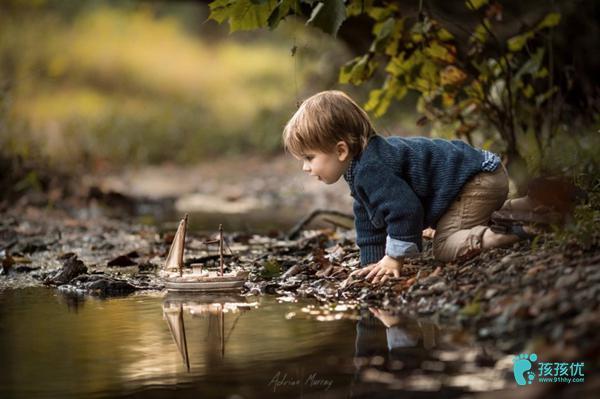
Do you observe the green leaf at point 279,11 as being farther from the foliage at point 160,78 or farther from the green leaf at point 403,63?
the foliage at point 160,78

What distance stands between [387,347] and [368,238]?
147cm

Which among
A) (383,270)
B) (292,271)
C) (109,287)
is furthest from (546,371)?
(109,287)

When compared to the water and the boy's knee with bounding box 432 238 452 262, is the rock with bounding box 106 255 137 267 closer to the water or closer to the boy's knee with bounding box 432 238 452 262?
the water

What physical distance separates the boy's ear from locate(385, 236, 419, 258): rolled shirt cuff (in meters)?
0.45

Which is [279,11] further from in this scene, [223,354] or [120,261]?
[223,354]

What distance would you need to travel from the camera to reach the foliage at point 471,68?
17.3 ft

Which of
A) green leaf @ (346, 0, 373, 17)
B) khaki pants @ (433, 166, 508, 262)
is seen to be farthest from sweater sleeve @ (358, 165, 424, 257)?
green leaf @ (346, 0, 373, 17)

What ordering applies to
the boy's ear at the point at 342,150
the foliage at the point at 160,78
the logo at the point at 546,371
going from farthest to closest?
the foliage at the point at 160,78
the boy's ear at the point at 342,150
the logo at the point at 546,371

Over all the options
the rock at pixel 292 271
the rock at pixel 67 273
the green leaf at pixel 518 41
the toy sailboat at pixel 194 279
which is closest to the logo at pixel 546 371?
the toy sailboat at pixel 194 279

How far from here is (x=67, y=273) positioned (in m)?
4.23

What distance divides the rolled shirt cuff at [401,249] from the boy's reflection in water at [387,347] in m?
0.57

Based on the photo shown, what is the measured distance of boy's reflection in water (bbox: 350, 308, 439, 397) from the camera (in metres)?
2.35

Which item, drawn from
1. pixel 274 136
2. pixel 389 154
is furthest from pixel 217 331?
pixel 274 136

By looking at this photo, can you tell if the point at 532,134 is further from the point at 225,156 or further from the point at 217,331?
the point at 225,156
